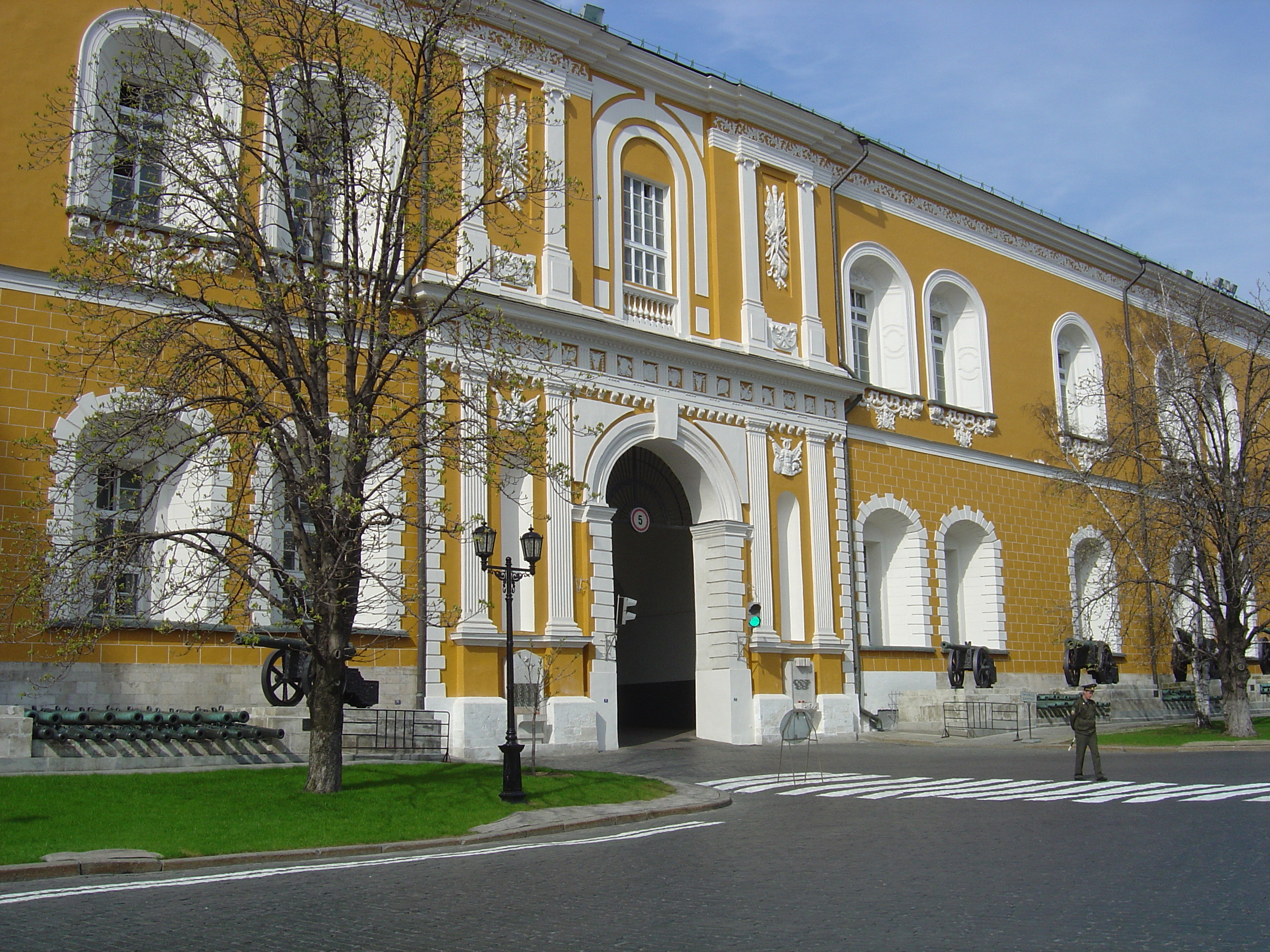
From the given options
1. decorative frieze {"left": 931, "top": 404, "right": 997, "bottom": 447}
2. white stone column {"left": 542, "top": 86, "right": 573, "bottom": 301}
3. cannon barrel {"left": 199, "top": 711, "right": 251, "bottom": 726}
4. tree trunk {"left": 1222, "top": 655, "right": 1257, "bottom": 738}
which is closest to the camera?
cannon barrel {"left": 199, "top": 711, "right": 251, "bottom": 726}

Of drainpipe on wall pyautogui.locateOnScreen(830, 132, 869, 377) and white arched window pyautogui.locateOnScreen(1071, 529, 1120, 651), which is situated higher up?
drainpipe on wall pyautogui.locateOnScreen(830, 132, 869, 377)

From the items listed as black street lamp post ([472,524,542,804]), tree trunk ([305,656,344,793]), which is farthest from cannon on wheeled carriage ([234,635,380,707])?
black street lamp post ([472,524,542,804])

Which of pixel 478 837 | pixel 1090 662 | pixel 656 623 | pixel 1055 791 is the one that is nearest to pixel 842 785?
pixel 1055 791

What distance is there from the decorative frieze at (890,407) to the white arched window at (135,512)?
55.2 feet

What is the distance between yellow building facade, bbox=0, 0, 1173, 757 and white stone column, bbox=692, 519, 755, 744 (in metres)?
0.06

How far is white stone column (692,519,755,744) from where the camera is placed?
25.6 metres

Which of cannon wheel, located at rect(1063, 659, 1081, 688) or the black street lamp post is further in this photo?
cannon wheel, located at rect(1063, 659, 1081, 688)

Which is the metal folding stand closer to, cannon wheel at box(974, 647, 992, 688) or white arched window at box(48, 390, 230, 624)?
white arched window at box(48, 390, 230, 624)

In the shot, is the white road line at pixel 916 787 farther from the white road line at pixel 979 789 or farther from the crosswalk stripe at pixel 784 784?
the crosswalk stripe at pixel 784 784

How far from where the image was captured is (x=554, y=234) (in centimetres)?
2455

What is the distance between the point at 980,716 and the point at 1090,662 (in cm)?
596

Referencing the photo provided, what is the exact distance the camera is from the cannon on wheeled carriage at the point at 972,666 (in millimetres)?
29781

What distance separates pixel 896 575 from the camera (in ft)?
103

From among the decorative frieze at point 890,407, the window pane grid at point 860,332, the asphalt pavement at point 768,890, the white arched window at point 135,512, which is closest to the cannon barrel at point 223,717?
the white arched window at point 135,512
